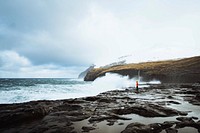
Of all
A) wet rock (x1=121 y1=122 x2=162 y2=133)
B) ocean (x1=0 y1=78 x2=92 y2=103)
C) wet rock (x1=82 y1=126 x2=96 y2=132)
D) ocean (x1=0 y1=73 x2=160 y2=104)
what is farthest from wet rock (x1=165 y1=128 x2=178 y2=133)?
ocean (x1=0 y1=78 x2=92 y2=103)

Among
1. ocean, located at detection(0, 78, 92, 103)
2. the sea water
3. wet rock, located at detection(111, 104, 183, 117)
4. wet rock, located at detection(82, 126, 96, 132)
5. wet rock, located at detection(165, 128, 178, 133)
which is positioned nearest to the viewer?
wet rock, located at detection(165, 128, 178, 133)

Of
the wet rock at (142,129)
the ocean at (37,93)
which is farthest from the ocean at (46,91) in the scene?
the wet rock at (142,129)

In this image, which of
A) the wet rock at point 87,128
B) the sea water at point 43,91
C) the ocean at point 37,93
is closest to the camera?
the wet rock at point 87,128

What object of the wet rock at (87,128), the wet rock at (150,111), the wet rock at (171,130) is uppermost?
the wet rock at (150,111)

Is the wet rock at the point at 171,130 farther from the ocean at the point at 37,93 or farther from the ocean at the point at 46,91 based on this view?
the ocean at the point at 37,93

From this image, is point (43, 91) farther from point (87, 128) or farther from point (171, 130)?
point (171, 130)

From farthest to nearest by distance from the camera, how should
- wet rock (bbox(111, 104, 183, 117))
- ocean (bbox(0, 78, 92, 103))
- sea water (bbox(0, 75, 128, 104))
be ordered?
sea water (bbox(0, 75, 128, 104))
ocean (bbox(0, 78, 92, 103))
wet rock (bbox(111, 104, 183, 117))

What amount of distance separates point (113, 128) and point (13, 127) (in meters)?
6.17

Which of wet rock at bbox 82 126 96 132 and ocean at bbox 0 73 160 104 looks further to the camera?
ocean at bbox 0 73 160 104

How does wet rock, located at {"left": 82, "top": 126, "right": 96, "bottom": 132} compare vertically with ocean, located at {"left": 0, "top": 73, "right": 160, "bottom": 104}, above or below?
below

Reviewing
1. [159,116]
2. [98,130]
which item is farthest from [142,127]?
[159,116]

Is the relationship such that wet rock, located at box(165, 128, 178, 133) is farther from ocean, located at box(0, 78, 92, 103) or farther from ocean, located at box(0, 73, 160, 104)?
ocean, located at box(0, 78, 92, 103)

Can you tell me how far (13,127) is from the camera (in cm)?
1082

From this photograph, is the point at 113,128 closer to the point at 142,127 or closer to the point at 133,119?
the point at 142,127
